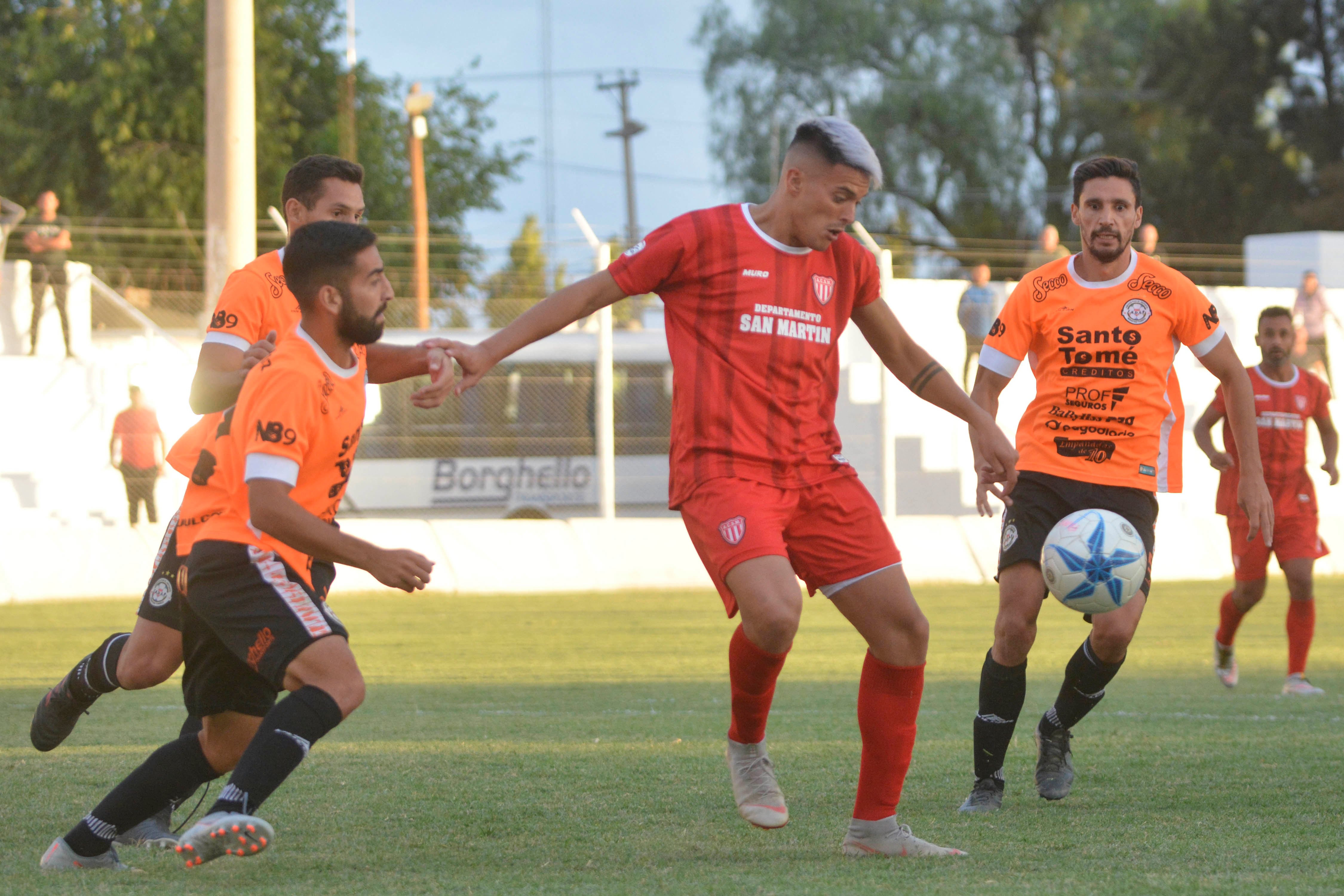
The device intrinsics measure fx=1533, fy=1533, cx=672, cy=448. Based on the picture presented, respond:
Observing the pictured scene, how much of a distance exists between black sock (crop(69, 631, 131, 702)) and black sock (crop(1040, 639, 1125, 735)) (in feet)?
10.5

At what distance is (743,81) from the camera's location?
45.6 metres

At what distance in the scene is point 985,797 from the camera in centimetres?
527

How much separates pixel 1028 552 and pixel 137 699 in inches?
209

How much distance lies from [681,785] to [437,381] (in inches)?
82.1

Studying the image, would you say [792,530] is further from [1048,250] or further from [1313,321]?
[1313,321]

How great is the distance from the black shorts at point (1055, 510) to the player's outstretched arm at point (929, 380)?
2.02 feet

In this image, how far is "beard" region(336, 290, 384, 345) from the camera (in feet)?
13.4

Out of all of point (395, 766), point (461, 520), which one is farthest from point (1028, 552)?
point (461, 520)

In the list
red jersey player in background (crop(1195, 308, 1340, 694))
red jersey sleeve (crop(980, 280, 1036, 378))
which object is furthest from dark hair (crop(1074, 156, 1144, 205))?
red jersey player in background (crop(1195, 308, 1340, 694))

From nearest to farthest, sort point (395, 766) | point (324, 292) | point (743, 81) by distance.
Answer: point (324, 292) → point (395, 766) → point (743, 81)

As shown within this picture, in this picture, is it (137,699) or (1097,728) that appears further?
(137,699)

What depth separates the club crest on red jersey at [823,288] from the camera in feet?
15.0

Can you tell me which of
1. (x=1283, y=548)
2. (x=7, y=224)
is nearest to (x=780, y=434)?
(x=1283, y=548)

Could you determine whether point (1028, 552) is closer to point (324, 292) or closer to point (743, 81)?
point (324, 292)
